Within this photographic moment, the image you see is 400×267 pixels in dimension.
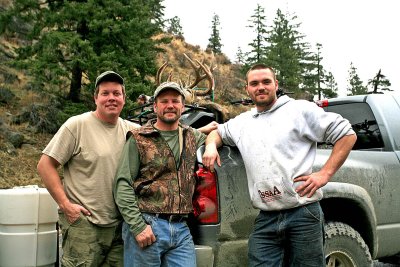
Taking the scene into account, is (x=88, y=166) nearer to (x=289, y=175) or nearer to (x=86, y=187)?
(x=86, y=187)

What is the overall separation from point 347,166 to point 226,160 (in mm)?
1336

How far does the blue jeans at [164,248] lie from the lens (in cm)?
318

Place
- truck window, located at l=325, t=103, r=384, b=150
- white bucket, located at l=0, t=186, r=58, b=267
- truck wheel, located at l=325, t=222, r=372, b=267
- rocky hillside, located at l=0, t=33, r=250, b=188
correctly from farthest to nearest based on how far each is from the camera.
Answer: rocky hillside, located at l=0, t=33, r=250, b=188
truck window, located at l=325, t=103, r=384, b=150
truck wheel, located at l=325, t=222, r=372, b=267
white bucket, located at l=0, t=186, r=58, b=267

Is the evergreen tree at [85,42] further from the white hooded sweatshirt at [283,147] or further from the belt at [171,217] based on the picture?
the belt at [171,217]

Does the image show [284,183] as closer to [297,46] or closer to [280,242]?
[280,242]

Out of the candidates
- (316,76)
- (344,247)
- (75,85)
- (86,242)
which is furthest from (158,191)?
(316,76)

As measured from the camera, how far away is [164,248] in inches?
127

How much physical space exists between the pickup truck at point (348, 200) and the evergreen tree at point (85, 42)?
9.61m

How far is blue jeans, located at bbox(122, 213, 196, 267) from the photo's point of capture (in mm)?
3180

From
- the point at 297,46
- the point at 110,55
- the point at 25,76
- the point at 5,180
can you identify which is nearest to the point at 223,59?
the point at 297,46

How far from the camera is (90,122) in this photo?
11.9ft

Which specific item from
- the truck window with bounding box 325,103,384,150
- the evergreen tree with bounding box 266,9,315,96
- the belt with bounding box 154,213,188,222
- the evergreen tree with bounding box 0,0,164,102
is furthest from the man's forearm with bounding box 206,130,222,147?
the evergreen tree with bounding box 266,9,315,96

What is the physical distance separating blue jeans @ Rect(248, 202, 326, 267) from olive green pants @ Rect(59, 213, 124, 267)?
102cm

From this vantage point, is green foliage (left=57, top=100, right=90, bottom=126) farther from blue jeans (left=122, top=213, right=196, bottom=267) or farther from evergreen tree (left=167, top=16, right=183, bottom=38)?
evergreen tree (left=167, top=16, right=183, bottom=38)
